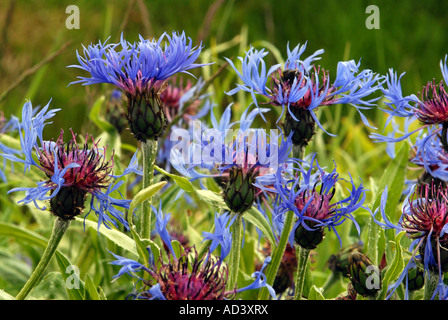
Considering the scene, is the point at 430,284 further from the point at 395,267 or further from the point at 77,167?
the point at 77,167

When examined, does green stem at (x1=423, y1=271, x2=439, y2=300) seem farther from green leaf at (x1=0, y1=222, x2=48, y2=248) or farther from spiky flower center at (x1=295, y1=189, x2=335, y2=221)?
green leaf at (x1=0, y1=222, x2=48, y2=248)

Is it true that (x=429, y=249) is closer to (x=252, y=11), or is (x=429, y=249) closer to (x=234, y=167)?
(x=234, y=167)

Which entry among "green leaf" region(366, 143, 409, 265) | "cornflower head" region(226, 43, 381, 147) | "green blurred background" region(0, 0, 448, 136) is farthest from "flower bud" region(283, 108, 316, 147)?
"green blurred background" region(0, 0, 448, 136)

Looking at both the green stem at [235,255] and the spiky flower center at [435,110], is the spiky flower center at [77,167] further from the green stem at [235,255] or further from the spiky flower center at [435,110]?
the spiky flower center at [435,110]

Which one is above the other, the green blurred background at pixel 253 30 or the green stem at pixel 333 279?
the green blurred background at pixel 253 30

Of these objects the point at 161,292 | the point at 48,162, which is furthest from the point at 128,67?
the point at 161,292

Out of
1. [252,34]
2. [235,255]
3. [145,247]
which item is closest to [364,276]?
[235,255]

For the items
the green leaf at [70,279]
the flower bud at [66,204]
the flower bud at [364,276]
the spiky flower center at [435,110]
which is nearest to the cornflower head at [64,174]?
the flower bud at [66,204]
